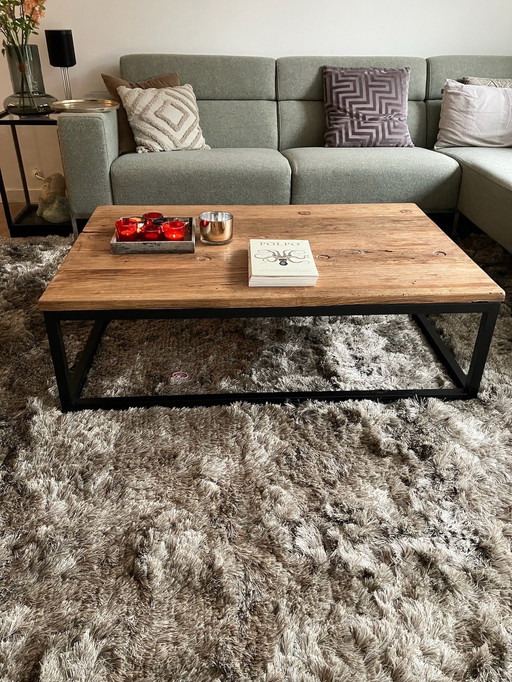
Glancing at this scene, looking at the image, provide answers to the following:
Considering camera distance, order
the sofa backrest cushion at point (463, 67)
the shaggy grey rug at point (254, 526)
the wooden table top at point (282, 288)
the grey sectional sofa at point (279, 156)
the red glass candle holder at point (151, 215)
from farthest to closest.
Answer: the sofa backrest cushion at point (463, 67), the grey sectional sofa at point (279, 156), the red glass candle holder at point (151, 215), the wooden table top at point (282, 288), the shaggy grey rug at point (254, 526)

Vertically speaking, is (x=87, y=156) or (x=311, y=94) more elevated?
(x=311, y=94)

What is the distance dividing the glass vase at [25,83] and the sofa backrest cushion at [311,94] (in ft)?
4.12

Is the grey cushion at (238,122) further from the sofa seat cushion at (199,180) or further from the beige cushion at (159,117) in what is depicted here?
the sofa seat cushion at (199,180)

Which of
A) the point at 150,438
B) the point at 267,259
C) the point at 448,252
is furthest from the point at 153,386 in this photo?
the point at 448,252

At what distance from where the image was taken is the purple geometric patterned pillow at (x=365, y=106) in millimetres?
2986

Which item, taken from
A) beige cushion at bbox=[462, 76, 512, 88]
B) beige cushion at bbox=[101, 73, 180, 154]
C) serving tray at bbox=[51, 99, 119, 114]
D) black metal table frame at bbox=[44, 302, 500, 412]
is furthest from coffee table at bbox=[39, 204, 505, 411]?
beige cushion at bbox=[462, 76, 512, 88]

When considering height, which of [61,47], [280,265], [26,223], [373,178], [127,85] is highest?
[61,47]

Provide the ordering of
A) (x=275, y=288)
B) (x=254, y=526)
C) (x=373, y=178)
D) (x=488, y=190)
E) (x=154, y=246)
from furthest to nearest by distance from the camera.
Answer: (x=373, y=178) → (x=488, y=190) → (x=154, y=246) → (x=275, y=288) → (x=254, y=526)

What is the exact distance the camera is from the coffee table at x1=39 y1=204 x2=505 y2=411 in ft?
4.87

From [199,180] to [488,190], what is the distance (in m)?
1.32

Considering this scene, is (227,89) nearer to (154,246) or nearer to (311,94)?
(311,94)

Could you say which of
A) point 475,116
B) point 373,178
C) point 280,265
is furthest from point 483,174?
point 280,265

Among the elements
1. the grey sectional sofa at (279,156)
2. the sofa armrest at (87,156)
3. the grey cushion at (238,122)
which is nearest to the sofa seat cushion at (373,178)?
the grey sectional sofa at (279,156)

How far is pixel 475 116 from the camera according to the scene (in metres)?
2.98
